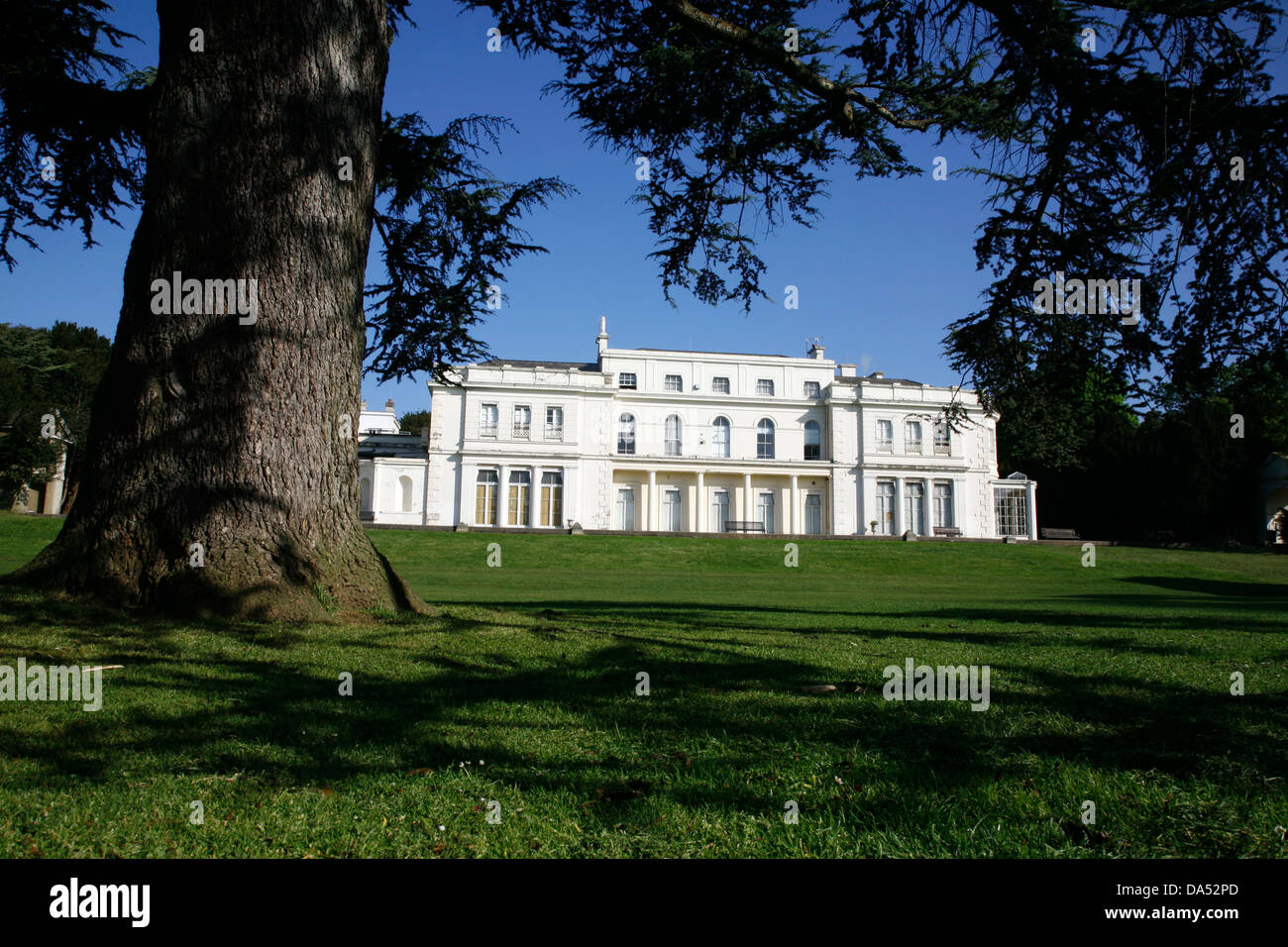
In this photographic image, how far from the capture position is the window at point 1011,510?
149 feet

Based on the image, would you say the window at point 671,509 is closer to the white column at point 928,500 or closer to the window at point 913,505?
the window at point 913,505

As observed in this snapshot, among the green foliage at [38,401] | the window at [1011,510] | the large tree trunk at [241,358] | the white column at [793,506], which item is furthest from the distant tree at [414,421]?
the large tree trunk at [241,358]

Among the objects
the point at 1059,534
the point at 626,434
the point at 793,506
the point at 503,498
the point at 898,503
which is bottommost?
the point at 1059,534

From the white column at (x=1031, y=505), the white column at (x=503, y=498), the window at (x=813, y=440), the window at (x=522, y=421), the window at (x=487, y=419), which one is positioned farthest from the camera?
the window at (x=813, y=440)

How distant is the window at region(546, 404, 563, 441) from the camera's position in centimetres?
4406

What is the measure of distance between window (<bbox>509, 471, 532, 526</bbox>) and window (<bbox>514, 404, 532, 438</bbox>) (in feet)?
7.30

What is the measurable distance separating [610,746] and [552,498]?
40874 millimetres

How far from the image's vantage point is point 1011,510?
46062mm

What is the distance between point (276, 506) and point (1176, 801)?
527 centimetres

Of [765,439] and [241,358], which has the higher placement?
[765,439]

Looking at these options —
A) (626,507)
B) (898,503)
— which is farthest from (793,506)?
(626,507)
